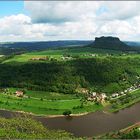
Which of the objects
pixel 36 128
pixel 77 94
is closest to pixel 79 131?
pixel 36 128

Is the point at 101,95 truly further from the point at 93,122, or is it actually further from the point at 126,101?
the point at 93,122

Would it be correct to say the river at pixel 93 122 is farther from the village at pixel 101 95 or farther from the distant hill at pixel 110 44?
the distant hill at pixel 110 44

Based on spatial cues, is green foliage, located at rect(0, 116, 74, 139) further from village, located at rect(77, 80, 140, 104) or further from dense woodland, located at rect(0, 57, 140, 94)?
dense woodland, located at rect(0, 57, 140, 94)

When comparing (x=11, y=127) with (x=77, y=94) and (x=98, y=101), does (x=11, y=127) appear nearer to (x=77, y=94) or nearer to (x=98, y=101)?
(x=98, y=101)

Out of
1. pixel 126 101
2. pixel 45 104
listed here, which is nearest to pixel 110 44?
pixel 126 101

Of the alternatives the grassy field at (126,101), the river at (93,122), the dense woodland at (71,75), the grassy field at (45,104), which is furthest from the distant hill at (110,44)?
the river at (93,122)

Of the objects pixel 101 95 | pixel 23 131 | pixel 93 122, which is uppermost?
pixel 23 131
